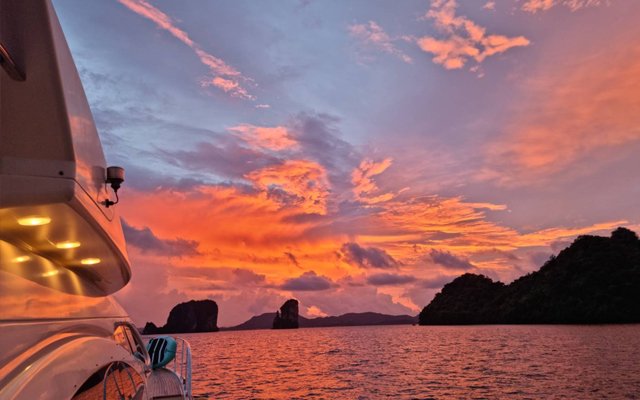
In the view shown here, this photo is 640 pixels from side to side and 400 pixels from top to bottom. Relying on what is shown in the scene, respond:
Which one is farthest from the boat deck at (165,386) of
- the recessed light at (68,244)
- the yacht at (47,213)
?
the recessed light at (68,244)

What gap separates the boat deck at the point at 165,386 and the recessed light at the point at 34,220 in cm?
758

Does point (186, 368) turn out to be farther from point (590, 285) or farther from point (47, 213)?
point (590, 285)

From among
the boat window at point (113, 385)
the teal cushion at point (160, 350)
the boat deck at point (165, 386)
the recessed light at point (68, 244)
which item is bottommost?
the boat deck at point (165, 386)

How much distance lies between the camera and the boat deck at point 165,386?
9820 millimetres

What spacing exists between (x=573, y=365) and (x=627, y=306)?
12617 centimetres

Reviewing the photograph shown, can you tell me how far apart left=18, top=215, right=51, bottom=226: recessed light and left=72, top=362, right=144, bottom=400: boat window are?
127 centimetres

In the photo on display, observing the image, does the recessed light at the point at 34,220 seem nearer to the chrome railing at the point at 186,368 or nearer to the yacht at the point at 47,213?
the yacht at the point at 47,213

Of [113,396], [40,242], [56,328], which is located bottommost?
[113,396]

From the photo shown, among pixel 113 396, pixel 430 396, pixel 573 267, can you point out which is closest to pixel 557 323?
pixel 573 267

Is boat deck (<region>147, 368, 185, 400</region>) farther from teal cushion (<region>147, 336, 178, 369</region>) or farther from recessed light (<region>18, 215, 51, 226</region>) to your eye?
recessed light (<region>18, 215, 51, 226</region>)

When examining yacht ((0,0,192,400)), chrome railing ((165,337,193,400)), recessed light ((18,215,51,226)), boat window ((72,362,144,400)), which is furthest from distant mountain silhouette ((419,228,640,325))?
recessed light ((18,215,51,226))

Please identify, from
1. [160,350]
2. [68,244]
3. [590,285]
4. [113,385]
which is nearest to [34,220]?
[68,244]

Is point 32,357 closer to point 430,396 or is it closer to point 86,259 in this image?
point 86,259

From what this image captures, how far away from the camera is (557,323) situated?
162m
